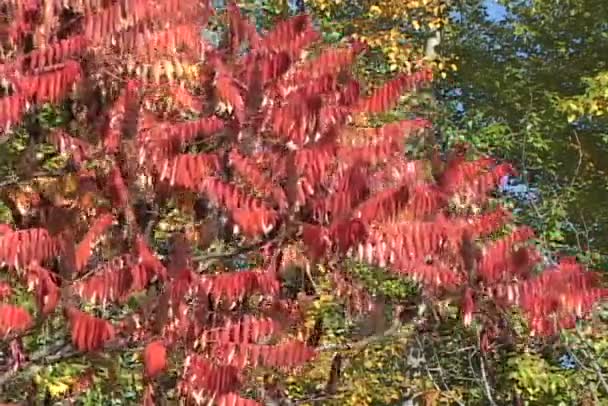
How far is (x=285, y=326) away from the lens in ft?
11.8

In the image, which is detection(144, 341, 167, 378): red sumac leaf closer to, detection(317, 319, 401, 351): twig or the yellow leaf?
detection(317, 319, 401, 351): twig

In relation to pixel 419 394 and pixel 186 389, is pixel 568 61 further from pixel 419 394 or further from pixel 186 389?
pixel 186 389

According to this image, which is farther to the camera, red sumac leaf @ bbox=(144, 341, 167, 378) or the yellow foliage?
the yellow foliage

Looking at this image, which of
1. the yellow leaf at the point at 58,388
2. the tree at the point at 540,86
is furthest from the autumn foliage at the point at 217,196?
the tree at the point at 540,86

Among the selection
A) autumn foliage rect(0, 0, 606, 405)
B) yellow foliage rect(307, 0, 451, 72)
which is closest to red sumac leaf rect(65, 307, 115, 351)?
autumn foliage rect(0, 0, 606, 405)

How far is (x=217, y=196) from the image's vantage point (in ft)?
11.1

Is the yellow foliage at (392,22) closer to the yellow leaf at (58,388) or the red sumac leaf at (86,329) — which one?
the yellow leaf at (58,388)

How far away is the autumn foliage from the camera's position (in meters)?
3.31

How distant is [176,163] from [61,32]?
0.72 metres

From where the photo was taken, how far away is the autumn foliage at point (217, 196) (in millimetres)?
3312

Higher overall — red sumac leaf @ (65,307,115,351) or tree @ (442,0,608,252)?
red sumac leaf @ (65,307,115,351)

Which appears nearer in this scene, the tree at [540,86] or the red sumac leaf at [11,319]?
the red sumac leaf at [11,319]

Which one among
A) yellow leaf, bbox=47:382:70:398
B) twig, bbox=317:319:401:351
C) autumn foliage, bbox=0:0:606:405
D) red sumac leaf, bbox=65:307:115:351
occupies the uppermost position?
autumn foliage, bbox=0:0:606:405

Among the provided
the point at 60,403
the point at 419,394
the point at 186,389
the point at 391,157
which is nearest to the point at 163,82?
the point at 391,157
